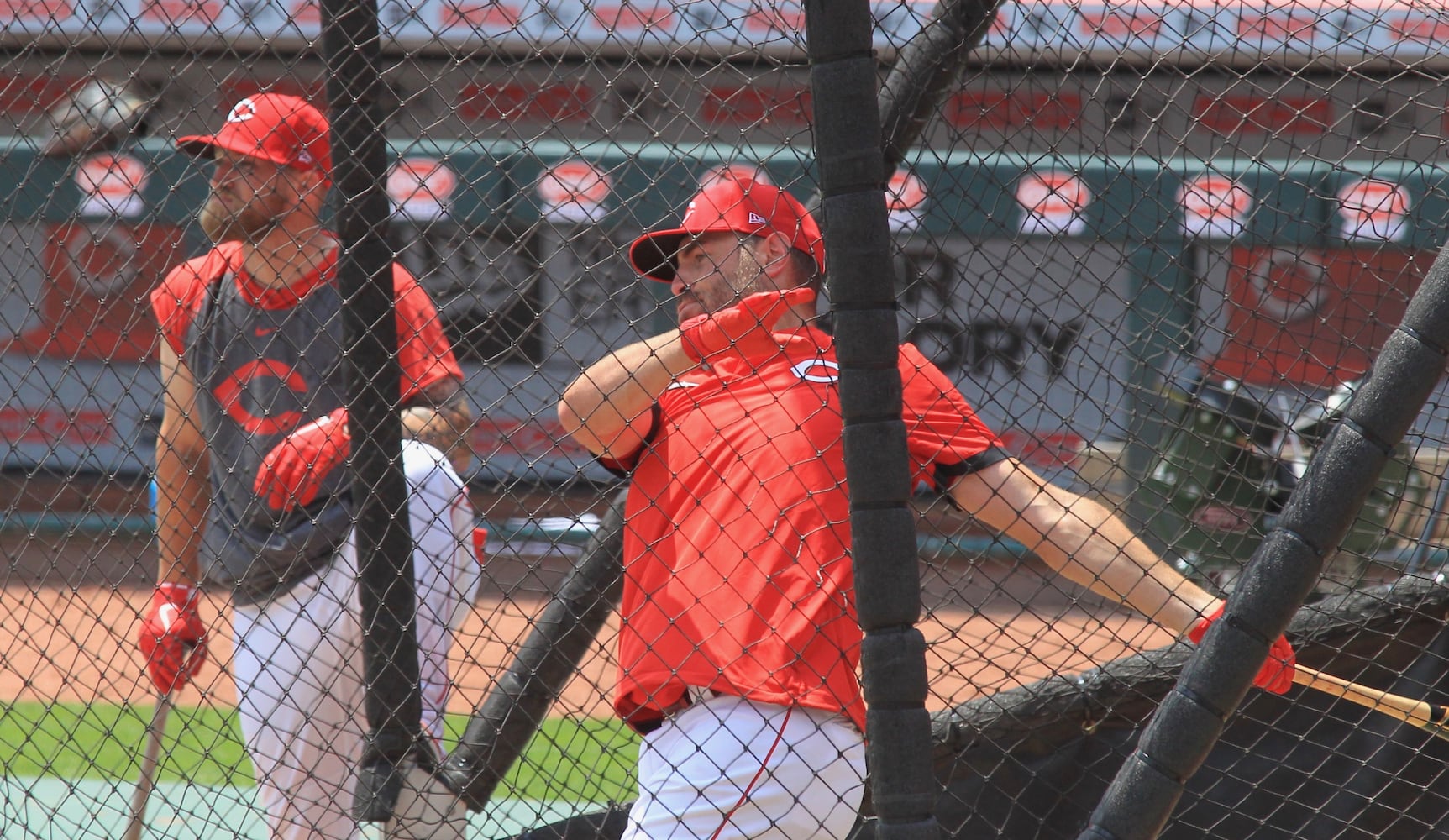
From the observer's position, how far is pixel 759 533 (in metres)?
1.96

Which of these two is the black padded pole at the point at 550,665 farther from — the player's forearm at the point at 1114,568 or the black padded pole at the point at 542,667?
the player's forearm at the point at 1114,568

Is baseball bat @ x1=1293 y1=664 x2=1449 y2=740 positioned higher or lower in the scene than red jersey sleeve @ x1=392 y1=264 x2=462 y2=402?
lower

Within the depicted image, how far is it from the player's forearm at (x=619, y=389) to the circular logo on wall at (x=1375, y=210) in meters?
1.27

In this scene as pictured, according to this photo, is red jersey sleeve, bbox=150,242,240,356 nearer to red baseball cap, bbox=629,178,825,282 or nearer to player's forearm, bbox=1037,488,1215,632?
red baseball cap, bbox=629,178,825,282

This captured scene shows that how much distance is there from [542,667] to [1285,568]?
173cm

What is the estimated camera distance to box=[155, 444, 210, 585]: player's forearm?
2.91 m

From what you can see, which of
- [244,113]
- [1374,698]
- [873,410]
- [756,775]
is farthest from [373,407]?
[1374,698]

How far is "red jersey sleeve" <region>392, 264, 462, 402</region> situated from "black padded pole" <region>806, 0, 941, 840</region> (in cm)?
150

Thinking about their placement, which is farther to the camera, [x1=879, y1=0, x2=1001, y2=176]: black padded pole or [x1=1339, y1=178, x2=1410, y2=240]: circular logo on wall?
[x1=1339, y1=178, x2=1410, y2=240]: circular logo on wall

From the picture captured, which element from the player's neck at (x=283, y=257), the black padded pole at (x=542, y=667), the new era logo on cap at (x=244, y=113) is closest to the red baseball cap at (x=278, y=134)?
the new era logo on cap at (x=244, y=113)

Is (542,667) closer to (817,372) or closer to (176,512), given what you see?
(176,512)

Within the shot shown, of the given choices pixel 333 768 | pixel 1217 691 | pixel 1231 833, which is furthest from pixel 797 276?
pixel 333 768

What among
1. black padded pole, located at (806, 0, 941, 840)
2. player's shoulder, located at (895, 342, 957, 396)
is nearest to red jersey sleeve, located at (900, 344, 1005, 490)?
player's shoulder, located at (895, 342, 957, 396)

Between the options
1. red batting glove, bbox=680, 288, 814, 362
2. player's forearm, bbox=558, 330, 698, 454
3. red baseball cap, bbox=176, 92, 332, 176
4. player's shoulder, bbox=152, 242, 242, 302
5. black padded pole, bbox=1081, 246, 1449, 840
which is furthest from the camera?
player's shoulder, bbox=152, 242, 242, 302
